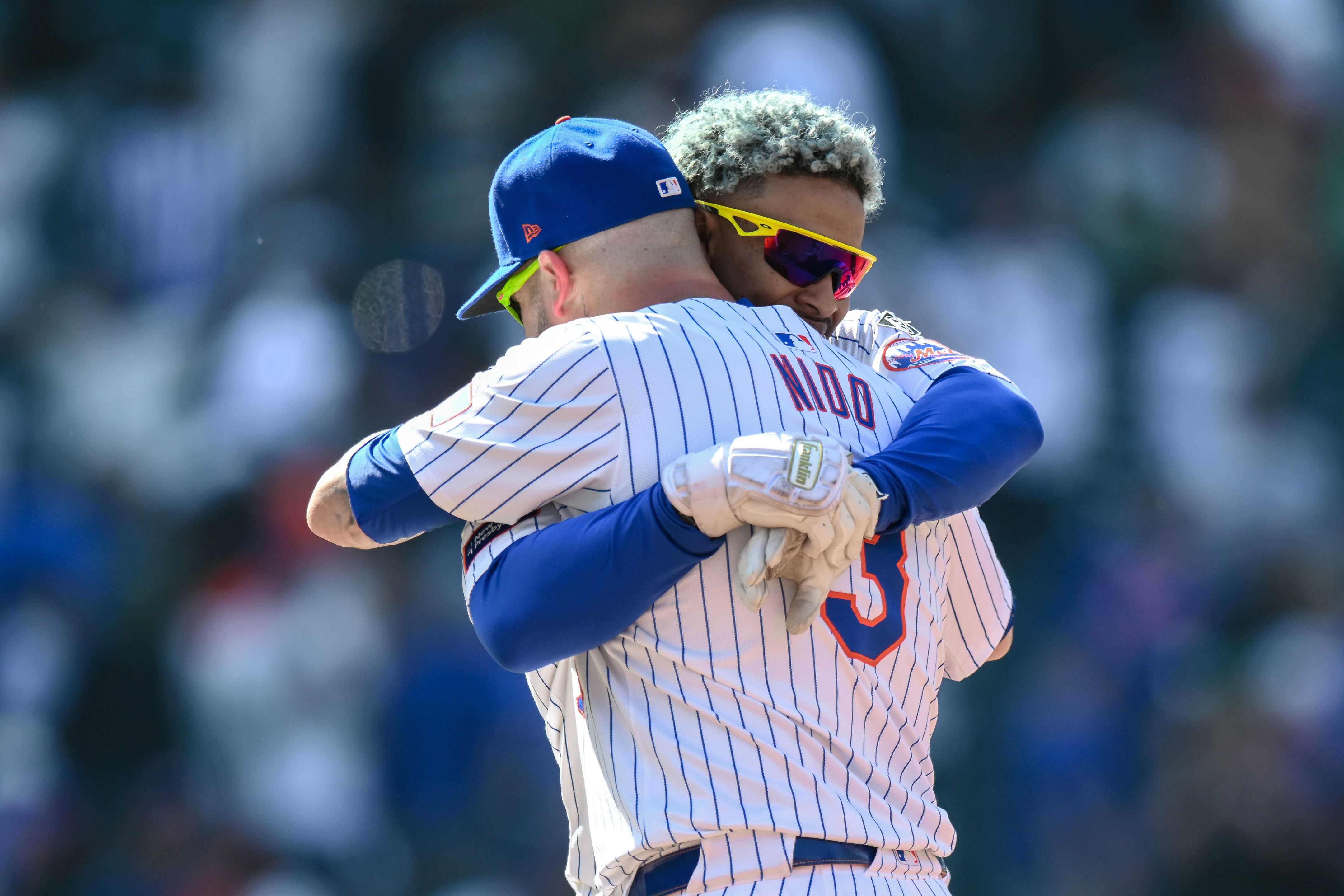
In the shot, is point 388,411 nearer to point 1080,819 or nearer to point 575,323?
point 1080,819

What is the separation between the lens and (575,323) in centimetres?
172

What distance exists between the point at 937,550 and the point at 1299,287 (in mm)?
4095

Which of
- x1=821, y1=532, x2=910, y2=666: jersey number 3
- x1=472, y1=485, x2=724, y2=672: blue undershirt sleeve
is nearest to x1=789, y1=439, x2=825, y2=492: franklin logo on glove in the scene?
x1=472, y1=485, x2=724, y2=672: blue undershirt sleeve

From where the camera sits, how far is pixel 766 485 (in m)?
1.49

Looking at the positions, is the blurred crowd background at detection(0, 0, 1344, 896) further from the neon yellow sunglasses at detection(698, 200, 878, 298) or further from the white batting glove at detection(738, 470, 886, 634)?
the white batting glove at detection(738, 470, 886, 634)

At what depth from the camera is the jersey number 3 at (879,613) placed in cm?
168

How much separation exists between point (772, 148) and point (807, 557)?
68 centimetres

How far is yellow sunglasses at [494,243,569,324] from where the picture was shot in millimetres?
1953

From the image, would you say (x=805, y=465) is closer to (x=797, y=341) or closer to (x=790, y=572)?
(x=790, y=572)

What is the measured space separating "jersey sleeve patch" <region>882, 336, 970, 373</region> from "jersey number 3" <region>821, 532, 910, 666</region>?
1.06 ft

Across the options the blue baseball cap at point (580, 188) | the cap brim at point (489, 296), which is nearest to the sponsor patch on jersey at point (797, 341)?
the blue baseball cap at point (580, 188)

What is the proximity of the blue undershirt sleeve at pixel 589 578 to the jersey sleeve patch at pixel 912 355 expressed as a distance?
0.56m

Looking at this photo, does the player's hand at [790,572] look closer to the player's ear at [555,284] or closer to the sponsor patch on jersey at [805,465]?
the sponsor patch on jersey at [805,465]

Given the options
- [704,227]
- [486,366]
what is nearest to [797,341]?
[704,227]
